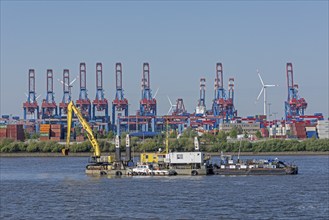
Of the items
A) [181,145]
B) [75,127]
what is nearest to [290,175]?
[181,145]

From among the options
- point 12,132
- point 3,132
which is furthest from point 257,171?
point 3,132

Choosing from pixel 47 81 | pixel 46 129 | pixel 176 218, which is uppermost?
pixel 47 81

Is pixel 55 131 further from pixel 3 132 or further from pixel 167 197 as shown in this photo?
pixel 167 197

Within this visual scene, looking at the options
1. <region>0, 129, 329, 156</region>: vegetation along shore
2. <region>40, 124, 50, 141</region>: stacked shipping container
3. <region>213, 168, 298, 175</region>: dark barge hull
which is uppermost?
<region>40, 124, 50, 141</region>: stacked shipping container

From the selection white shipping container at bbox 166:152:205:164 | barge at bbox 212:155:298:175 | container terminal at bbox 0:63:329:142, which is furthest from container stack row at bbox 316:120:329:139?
white shipping container at bbox 166:152:205:164

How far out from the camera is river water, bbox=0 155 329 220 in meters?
38.8

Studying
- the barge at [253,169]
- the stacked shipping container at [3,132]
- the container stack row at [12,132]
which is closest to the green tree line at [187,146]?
the container stack row at [12,132]

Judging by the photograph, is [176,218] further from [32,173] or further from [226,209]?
[32,173]

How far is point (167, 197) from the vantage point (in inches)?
1821

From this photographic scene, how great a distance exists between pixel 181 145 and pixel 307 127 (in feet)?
172

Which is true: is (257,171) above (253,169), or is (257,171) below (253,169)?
below

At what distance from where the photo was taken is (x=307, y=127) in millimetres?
170500

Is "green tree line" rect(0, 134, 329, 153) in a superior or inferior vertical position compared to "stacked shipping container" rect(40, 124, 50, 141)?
inferior

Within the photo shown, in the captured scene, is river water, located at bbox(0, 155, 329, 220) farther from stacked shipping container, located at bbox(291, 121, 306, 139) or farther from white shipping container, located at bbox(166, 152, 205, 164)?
stacked shipping container, located at bbox(291, 121, 306, 139)
